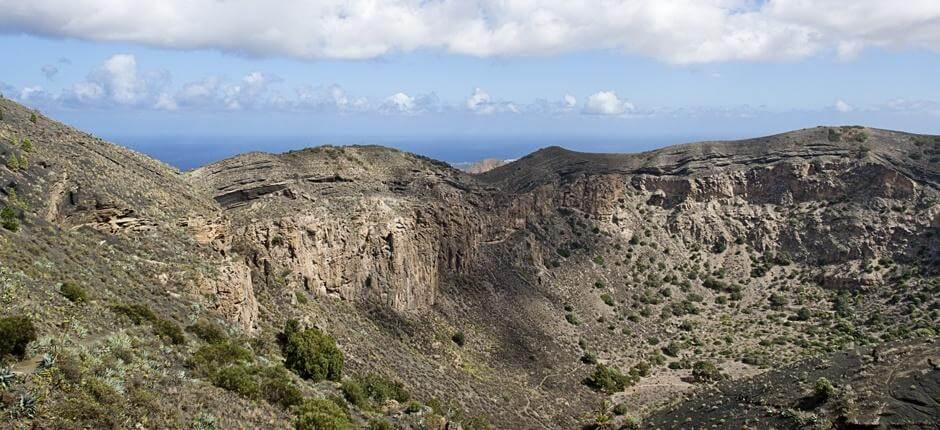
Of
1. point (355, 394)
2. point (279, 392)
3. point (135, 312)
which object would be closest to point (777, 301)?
point (355, 394)

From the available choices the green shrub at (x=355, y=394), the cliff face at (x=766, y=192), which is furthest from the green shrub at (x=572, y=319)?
the green shrub at (x=355, y=394)

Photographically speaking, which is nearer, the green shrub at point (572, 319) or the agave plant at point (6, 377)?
the agave plant at point (6, 377)

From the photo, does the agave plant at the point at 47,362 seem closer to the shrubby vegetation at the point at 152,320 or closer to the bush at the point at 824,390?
the shrubby vegetation at the point at 152,320

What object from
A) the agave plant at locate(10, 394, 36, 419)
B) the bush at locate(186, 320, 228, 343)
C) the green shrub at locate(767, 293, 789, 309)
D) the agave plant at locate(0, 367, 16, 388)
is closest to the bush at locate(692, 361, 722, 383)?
the green shrub at locate(767, 293, 789, 309)

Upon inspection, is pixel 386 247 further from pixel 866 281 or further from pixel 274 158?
pixel 866 281

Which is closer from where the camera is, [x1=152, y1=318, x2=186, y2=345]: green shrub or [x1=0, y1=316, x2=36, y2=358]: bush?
[x1=0, y1=316, x2=36, y2=358]: bush

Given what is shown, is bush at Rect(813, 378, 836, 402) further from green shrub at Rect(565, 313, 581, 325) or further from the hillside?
green shrub at Rect(565, 313, 581, 325)
